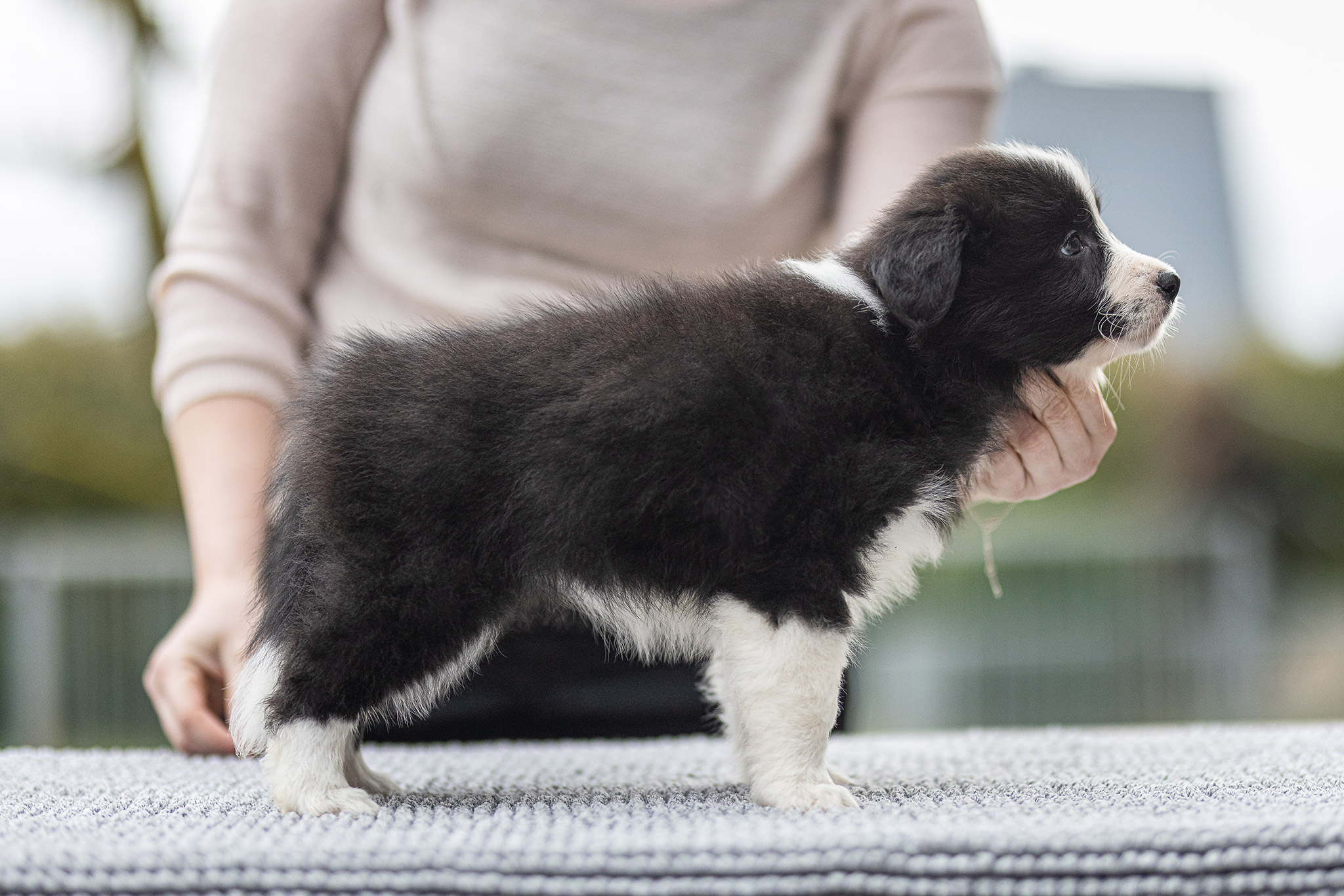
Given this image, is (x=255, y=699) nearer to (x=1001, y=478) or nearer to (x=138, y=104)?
(x=1001, y=478)

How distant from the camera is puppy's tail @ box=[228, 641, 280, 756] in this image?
1769 mm

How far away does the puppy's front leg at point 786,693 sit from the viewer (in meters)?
1.70

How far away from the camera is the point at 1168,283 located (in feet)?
6.37

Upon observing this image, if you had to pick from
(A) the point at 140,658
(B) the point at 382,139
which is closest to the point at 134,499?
(A) the point at 140,658

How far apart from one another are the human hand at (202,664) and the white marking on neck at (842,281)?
3.87 ft

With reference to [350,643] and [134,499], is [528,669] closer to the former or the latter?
[350,643]

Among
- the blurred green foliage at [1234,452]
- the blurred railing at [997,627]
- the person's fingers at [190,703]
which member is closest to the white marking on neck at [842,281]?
the person's fingers at [190,703]

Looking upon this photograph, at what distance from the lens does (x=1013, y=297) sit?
75.0 inches

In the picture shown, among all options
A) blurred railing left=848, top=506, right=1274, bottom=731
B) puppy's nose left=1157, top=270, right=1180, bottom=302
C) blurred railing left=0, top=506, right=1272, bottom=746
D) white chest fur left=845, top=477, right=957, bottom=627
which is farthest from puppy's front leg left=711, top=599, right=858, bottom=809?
blurred railing left=848, top=506, right=1274, bottom=731

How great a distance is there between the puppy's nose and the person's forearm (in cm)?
162

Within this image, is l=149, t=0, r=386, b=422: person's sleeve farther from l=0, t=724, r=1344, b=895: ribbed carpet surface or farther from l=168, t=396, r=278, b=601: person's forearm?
l=0, t=724, r=1344, b=895: ribbed carpet surface

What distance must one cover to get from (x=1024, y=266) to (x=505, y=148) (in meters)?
1.13

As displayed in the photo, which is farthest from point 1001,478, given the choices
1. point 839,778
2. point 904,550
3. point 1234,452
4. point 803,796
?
point 1234,452

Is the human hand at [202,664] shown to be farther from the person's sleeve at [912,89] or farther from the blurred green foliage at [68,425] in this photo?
the blurred green foliage at [68,425]
